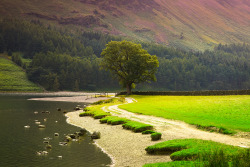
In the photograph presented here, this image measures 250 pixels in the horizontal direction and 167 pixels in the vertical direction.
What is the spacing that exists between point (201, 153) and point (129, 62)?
95.6m

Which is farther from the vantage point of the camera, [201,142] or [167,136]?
[167,136]

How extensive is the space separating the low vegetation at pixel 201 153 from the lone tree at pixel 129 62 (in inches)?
3549

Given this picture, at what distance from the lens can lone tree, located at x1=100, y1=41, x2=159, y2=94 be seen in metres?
116

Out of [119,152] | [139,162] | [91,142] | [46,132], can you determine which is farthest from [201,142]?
[46,132]

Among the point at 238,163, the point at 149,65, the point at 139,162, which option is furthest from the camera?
the point at 149,65

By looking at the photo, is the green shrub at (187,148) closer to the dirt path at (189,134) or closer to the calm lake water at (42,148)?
the dirt path at (189,134)

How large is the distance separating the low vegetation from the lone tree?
90.1 meters

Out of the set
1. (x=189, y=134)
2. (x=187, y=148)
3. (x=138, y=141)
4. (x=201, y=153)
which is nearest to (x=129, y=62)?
(x=138, y=141)

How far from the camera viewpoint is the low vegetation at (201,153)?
15.8 m

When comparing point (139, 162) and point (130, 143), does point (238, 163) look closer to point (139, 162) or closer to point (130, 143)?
point (139, 162)

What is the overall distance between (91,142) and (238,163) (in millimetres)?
21398

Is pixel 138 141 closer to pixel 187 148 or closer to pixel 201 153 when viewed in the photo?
pixel 187 148

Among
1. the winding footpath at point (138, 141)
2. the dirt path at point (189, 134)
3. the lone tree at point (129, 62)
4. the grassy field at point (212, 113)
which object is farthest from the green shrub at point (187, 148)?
the lone tree at point (129, 62)

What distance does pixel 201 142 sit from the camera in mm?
24312
